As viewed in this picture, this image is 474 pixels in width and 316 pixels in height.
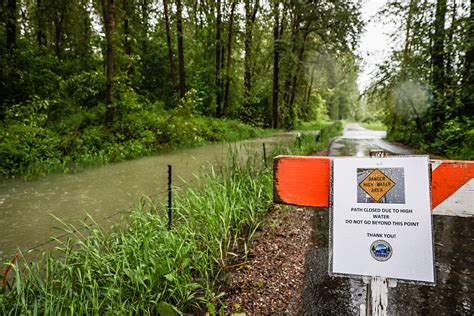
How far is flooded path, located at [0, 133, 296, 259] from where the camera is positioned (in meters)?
4.07

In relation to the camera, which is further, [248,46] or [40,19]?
[248,46]

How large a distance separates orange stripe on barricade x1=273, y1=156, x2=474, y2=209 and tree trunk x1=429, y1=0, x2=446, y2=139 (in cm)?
1078

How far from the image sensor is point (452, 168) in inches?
56.9

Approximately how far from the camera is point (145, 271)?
251 cm

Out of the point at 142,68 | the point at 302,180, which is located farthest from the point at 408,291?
the point at 142,68

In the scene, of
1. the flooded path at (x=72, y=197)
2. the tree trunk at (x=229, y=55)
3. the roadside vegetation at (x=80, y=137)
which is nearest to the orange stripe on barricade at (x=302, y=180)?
the flooded path at (x=72, y=197)

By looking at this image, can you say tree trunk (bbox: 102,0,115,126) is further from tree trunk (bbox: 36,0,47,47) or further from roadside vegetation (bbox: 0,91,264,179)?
tree trunk (bbox: 36,0,47,47)

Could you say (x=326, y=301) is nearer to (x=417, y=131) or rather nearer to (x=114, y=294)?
(x=114, y=294)

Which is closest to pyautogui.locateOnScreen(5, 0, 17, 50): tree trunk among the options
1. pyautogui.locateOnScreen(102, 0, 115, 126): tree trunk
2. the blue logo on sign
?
pyautogui.locateOnScreen(102, 0, 115, 126): tree trunk

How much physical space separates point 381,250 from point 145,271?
188 centimetres

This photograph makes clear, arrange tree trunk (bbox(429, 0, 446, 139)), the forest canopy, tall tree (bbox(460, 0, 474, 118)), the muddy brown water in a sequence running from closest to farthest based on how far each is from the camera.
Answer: the muddy brown water < tall tree (bbox(460, 0, 474, 118)) < the forest canopy < tree trunk (bbox(429, 0, 446, 139))

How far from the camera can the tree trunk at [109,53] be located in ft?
30.0

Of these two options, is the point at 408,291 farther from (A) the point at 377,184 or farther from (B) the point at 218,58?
(B) the point at 218,58

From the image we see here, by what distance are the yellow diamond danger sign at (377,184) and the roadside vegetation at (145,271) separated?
1411mm
